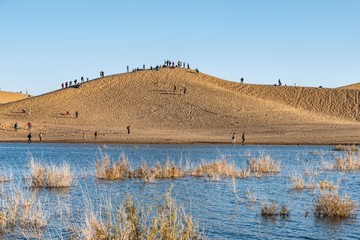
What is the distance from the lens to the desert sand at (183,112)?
6700cm

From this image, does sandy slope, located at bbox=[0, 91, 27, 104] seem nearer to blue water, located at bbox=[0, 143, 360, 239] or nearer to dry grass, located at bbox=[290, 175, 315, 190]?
blue water, located at bbox=[0, 143, 360, 239]

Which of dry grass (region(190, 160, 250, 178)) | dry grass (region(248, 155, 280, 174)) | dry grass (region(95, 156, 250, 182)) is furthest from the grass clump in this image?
dry grass (region(248, 155, 280, 174))

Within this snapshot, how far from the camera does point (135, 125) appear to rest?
77.2 m

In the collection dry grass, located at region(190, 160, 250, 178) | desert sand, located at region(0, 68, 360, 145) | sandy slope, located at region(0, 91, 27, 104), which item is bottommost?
dry grass, located at region(190, 160, 250, 178)

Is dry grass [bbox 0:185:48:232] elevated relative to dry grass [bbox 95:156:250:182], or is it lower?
lower

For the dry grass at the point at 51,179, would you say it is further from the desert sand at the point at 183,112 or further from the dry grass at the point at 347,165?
the desert sand at the point at 183,112

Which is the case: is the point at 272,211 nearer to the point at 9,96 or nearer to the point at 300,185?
the point at 300,185

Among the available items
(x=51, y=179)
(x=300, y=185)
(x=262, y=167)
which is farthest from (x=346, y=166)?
(x=51, y=179)

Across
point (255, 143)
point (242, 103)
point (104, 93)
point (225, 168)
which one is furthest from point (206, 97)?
point (225, 168)

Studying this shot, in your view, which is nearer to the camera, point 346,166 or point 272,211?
point 272,211

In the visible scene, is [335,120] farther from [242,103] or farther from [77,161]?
[77,161]

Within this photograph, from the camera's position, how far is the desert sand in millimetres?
67000

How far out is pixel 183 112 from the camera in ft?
273

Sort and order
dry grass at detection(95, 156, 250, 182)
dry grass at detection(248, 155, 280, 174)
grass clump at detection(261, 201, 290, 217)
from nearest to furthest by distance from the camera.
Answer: grass clump at detection(261, 201, 290, 217) < dry grass at detection(95, 156, 250, 182) < dry grass at detection(248, 155, 280, 174)
